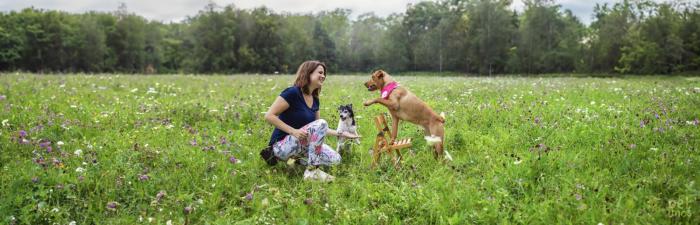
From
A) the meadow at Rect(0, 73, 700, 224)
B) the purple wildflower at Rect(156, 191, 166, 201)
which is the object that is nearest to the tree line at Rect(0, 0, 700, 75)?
the meadow at Rect(0, 73, 700, 224)

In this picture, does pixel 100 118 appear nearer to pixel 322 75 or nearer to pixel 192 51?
pixel 322 75

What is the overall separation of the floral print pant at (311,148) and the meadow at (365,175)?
0.70ft

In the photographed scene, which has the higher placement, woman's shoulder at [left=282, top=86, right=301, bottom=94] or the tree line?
the tree line

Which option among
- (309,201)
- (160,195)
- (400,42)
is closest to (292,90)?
(309,201)

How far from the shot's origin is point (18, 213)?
4.23 m

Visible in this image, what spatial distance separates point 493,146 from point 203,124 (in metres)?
5.38

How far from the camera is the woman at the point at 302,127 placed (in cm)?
546

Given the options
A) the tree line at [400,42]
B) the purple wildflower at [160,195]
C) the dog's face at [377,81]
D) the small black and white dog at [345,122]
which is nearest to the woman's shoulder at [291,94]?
→ the small black and white dog at [345,122]

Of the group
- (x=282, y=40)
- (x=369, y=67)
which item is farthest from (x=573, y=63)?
(x=282, y=40)

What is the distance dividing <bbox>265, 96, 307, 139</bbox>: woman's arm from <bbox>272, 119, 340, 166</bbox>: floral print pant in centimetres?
13

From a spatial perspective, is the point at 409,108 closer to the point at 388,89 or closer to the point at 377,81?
the point at 388,89

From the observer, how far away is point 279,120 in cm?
552

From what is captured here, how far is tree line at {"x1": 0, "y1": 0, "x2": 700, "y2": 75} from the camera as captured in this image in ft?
176

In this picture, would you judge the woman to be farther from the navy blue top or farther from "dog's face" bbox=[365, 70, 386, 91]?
"dog's face" bbox=[365, 70, 386, 91]
